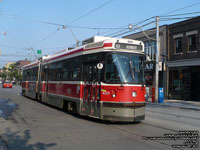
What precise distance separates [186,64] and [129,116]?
1734 centimetres

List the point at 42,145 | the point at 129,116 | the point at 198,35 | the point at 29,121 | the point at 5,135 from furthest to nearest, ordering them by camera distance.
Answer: the point at 198,35 → the point at 29,121 → the point at 129,116 → the point at 5,135 → the point at 42,145

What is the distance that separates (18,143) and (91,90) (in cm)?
391

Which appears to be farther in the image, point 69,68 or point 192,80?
point 192,80

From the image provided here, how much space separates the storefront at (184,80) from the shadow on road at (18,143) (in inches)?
780

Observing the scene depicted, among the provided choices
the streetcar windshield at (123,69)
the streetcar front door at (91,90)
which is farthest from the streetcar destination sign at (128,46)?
the streetcar front door at (91,90)

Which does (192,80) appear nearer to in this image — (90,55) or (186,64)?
(186,64)

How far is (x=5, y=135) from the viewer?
7.27m

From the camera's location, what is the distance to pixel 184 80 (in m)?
24.7

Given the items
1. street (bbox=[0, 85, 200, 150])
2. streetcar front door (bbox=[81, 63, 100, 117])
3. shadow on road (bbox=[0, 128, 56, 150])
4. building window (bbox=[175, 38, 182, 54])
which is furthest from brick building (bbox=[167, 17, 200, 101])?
shadow on road (bbox=[0, 128, 56, 150])

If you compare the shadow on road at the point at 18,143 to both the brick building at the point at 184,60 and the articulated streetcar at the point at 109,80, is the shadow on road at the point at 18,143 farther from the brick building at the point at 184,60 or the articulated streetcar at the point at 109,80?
the brick building at the point at 184,60

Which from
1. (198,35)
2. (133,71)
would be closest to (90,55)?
(133,71)

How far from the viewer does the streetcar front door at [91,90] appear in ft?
30.5

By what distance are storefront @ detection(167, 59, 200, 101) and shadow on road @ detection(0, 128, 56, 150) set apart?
65.0 feet

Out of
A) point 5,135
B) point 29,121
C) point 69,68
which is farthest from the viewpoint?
point 69,68
